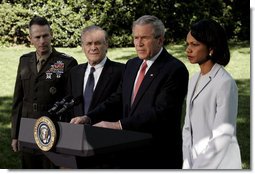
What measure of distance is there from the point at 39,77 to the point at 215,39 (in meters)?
1.14

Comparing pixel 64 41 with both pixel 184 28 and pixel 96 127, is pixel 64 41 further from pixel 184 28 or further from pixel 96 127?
pixel 96 127

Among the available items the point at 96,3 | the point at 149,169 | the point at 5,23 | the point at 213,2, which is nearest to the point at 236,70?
the point at 213,2

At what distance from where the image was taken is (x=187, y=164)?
227 centimetres

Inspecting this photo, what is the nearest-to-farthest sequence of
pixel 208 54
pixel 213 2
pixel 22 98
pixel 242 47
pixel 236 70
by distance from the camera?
pixel 208 54, pixel 22 98, pixel 236 70, pixel 242 47, pixel 213 2

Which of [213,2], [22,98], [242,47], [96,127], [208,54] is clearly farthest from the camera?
[213,2]

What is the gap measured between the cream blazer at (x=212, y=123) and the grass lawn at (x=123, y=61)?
832 mm

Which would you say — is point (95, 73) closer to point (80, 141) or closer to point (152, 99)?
point (152, 99)

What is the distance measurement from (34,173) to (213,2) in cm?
174

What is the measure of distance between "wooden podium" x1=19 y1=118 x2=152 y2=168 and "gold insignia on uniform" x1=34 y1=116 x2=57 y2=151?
2 centimetres

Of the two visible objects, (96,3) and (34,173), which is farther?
(96,3)

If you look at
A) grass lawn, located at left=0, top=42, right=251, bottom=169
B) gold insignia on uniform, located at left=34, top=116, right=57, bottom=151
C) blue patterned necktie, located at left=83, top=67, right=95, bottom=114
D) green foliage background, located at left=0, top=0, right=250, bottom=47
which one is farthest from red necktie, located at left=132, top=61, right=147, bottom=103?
green foliage background, located at left=0, top=0, right=250, bottom=47

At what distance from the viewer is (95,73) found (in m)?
2.62

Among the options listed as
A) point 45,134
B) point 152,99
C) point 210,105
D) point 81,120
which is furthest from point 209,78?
point 45,134

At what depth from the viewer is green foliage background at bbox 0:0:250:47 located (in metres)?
3.71
